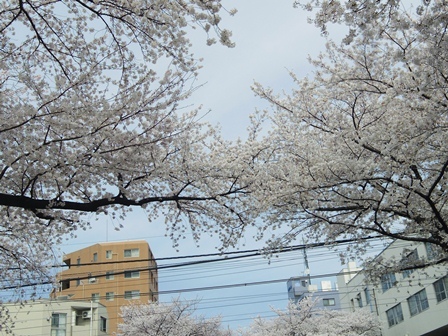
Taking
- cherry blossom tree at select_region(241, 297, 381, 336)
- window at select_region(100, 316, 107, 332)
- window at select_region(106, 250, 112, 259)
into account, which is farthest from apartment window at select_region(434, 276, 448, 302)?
window at select_region(106, 250, 112, 259)

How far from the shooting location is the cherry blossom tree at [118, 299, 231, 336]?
24719 mm

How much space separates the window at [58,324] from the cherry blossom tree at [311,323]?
1139cm

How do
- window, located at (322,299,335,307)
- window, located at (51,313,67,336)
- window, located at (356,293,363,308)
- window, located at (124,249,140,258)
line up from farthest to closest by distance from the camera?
window, located at (322,299,335,307), window, located at (124,249,140,258), window, located at (356,293,363,308), window, located at (51,313,67,336)

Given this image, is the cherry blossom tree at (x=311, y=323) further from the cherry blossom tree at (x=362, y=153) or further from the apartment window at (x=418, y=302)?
the cherry blossom tree at (x=362, y=153)

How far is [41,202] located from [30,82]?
1612mm

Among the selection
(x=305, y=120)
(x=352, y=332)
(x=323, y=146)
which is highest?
(x=305, y=120)

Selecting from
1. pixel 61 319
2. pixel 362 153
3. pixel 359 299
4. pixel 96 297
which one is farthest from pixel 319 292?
pixel 362 153

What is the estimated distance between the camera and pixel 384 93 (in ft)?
25.0

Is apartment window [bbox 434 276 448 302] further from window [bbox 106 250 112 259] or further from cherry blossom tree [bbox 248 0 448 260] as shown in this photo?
window [bbox 106 250 112 259]

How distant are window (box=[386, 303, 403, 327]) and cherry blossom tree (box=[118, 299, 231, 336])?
1106 cm

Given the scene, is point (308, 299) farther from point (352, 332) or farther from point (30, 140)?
point (30, 140)

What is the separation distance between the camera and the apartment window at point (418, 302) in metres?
23.1

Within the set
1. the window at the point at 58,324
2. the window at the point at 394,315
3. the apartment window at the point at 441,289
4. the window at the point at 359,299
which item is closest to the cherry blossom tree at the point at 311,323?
the window at the point at 394,315

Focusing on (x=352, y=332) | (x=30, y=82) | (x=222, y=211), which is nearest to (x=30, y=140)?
(x=30, y=82)
